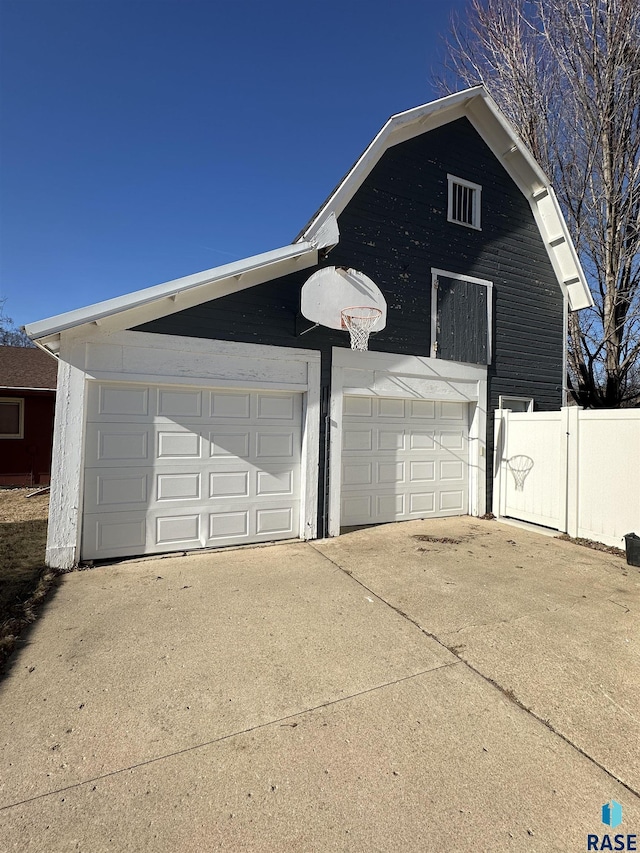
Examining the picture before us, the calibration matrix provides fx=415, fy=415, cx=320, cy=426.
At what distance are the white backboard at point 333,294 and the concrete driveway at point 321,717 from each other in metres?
3.60

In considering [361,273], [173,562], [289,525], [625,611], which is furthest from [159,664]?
[361,273]

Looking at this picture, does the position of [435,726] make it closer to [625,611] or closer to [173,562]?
[625,611]

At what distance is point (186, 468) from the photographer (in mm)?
5672

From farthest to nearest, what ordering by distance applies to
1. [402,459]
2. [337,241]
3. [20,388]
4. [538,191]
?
[20,388]
[538,191]
[402,459]
[337,241]

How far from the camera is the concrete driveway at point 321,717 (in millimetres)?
1829

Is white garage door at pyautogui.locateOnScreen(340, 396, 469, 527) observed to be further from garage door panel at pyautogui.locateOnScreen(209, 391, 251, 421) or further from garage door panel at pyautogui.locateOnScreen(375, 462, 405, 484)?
garage door panel at pyautogui.locateOnScreen(209, 391, 251, 421)

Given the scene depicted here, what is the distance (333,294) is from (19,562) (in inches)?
214

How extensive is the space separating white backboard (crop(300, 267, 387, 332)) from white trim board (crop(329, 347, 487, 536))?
0.72 metres

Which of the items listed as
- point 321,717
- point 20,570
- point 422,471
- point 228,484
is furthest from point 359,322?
point 20,570

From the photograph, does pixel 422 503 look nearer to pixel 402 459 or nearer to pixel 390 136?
pixel 402 459

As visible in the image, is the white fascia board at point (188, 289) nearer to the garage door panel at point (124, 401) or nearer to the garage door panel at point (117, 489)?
the garage door panel at point (124, 401)

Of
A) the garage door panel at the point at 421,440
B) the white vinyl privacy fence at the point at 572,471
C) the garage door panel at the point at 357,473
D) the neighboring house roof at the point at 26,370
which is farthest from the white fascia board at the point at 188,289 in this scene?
the neighboring house roof at the point at 26,370

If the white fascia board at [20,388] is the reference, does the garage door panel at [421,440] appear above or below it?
below

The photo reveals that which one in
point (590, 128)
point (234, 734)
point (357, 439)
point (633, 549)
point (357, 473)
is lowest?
point (234, 734)
